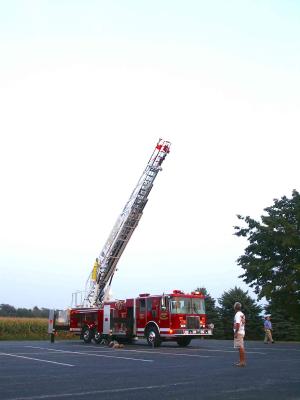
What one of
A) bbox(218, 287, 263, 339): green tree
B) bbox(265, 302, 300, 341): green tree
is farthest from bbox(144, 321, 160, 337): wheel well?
bbox(218, 287, 263, 339): green tree

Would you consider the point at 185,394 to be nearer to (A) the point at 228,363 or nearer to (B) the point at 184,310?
(A) the point at 228,363

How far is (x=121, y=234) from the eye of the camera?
89.7 feet

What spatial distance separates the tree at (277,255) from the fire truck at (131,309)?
8.76 metres

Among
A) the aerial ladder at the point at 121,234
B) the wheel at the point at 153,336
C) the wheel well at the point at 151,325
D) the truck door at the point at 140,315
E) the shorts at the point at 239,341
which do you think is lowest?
the shorts at the point at 239,341

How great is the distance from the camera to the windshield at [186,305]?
23.1 m

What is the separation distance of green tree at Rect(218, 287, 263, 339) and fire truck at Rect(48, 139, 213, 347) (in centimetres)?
1694

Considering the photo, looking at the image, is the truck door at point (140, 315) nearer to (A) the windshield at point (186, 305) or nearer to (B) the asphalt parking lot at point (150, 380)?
(A) the windshield at point (186, 305)

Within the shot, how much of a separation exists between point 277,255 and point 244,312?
1028cm

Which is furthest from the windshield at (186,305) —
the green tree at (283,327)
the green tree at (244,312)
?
the green tree at (244,312)

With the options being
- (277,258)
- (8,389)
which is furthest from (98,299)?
(8,389)

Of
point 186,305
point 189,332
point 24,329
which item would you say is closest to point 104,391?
point 189,332

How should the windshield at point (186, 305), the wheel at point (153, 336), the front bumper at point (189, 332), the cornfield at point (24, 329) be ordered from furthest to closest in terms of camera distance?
the cornfield at point (24, 329), the wheel at point (153, 336), the windshield at point (186, 305), the front bumper at point (189, 332)

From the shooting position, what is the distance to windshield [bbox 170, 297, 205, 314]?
2312cm

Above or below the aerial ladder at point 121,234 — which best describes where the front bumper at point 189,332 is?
below
